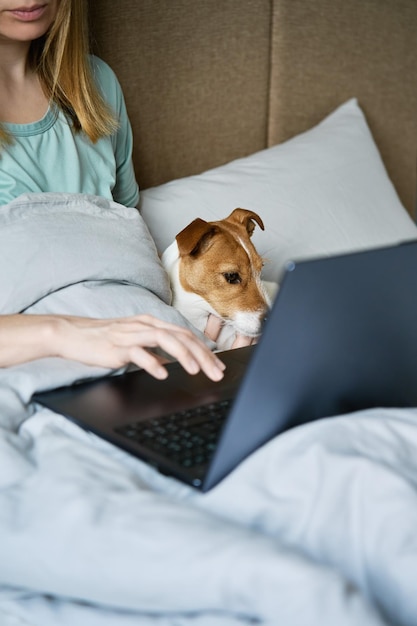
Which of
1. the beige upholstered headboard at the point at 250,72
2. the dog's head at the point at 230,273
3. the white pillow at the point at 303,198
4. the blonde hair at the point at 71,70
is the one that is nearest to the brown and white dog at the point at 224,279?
the dog's head at the point at 230,273

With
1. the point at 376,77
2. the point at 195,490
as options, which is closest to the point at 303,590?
the point at 195,490

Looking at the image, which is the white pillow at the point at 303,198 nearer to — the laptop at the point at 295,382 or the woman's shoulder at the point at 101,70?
the woman's shoulder at the point at 101,70

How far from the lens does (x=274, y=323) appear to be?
0.85 meters

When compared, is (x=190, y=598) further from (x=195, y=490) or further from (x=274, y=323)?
(x=274, y=323)

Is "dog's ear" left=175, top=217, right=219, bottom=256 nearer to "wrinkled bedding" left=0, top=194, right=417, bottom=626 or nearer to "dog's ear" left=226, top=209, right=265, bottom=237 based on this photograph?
"dog's ear" left=226, top=209, right=265, bottom=237

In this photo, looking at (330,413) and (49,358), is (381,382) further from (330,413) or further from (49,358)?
(49,358)

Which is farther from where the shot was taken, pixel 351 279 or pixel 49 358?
pixel 49 358

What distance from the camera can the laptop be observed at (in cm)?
87

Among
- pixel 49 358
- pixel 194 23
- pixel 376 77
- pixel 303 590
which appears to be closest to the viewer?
pixel 303 590

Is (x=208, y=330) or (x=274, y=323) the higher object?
(x=274, y=323)

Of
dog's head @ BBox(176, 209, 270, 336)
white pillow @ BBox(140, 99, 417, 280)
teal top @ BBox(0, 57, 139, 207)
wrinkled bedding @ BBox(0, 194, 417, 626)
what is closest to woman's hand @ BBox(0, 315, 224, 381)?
wrinkled bedding @ BBox(0, 194, 417, 626)

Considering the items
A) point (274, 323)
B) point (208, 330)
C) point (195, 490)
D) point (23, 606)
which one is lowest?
point (208, 330)

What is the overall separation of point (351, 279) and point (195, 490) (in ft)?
0.95

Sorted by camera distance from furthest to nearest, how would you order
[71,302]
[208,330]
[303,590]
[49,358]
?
[208,330] < [71,302] < [49,358] < [303,590]
